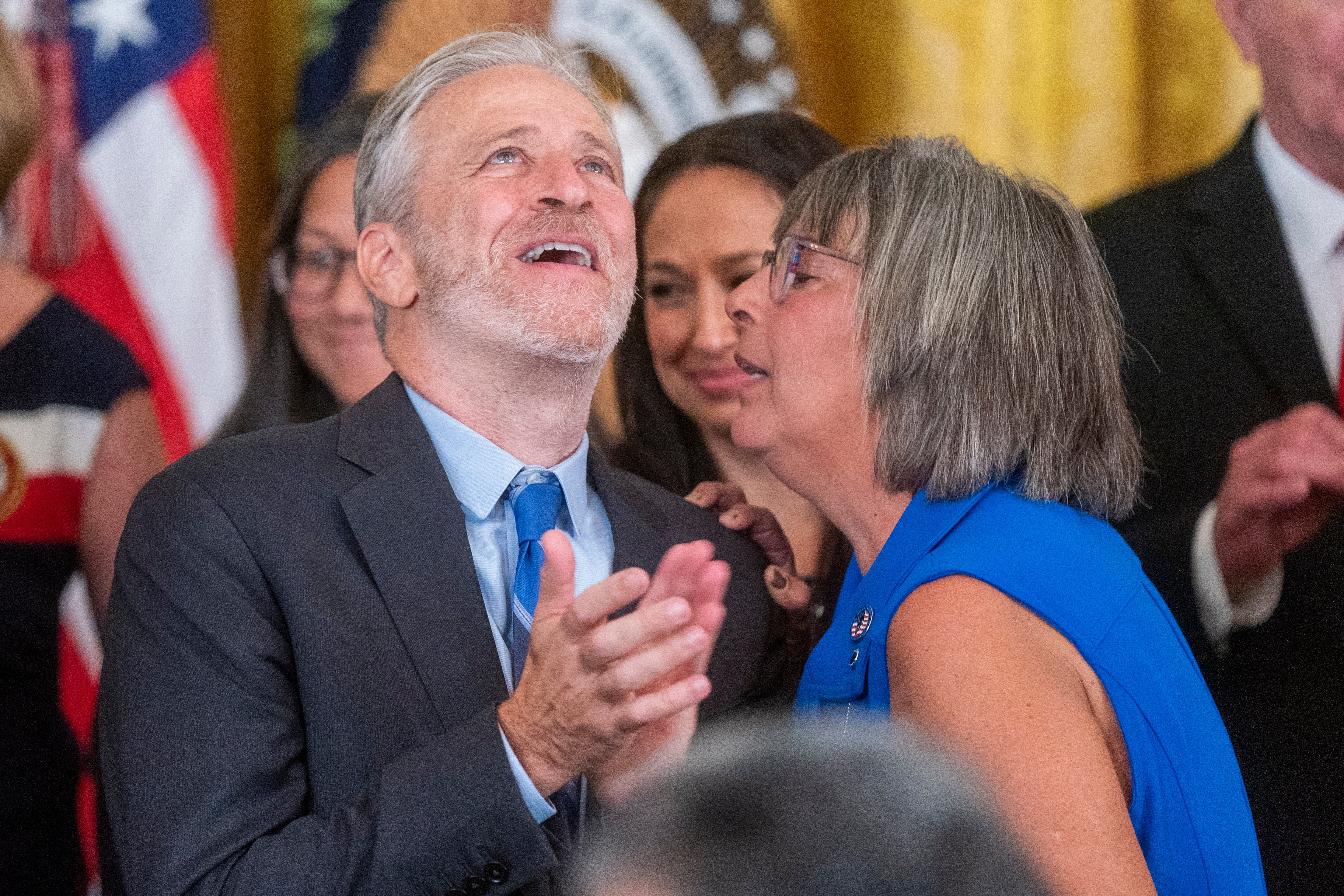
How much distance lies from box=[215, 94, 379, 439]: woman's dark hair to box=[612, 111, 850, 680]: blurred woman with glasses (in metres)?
0.73

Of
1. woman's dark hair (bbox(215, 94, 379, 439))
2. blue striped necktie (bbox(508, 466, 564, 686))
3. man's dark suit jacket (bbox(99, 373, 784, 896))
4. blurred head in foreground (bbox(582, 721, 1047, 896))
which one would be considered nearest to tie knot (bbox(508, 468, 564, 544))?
blue striped necktie (bbox(508, 466, 564, 686))

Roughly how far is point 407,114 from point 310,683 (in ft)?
2.92

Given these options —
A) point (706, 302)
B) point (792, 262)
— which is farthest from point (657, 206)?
point (792, 262)

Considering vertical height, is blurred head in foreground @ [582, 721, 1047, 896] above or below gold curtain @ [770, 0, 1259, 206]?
above

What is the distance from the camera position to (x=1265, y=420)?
2496 millimetres

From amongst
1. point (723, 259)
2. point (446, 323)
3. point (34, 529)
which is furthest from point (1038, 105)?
point (34, 529)

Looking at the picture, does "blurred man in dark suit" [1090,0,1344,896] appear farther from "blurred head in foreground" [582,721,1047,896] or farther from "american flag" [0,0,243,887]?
"american flag" [0,0,243,887]

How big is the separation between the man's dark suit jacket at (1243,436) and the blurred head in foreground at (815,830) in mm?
1681

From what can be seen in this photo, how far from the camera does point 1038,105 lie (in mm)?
3322

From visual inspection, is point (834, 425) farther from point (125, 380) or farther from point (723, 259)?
point (125, 380)

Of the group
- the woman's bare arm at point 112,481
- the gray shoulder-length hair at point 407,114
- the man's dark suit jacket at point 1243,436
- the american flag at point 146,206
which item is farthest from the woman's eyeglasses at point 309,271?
the man's dark suit jacket at point 1243,436

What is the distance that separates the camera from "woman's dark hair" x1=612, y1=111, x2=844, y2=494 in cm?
261

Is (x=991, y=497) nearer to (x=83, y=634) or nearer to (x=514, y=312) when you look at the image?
(x=514, y=312)

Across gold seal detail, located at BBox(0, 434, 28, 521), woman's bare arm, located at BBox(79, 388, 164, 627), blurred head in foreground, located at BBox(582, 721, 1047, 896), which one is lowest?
woman's bare arm, located at BBox(79, 388, 164, 627)
